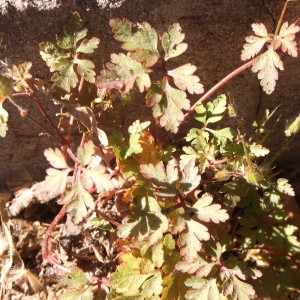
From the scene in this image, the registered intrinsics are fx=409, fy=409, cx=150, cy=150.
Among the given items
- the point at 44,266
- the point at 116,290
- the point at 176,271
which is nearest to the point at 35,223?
the point at 44,266

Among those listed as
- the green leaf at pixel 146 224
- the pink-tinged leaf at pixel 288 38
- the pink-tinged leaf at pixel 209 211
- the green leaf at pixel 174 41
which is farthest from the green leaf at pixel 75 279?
the pink-tinged leaf at pixel 288 38

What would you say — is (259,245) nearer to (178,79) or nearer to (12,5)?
(178,79)

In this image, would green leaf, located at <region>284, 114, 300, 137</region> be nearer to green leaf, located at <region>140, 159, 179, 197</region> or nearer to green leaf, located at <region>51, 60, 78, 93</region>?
green leaf, located at <region>140, 159, 179, 197</region>

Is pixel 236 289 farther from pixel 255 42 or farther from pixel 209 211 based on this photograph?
pixel 255 42

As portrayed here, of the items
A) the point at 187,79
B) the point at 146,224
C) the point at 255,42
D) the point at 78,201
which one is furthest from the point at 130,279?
the point at 255,42

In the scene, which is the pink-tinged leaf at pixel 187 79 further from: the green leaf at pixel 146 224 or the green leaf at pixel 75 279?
the green leaf at pixel 75 279
